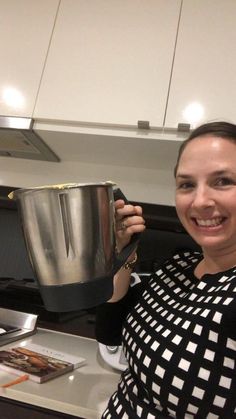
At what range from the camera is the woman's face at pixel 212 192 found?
2.08 ft

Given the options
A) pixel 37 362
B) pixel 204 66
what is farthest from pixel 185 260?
pixel 204 66

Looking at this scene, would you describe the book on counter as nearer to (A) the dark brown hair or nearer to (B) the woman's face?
(B) the woman's face

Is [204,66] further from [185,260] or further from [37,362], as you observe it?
[37,362]

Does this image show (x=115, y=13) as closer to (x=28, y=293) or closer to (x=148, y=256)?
(x=148, y=256)

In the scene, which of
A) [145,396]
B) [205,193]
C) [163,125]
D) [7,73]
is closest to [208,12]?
[163,125]

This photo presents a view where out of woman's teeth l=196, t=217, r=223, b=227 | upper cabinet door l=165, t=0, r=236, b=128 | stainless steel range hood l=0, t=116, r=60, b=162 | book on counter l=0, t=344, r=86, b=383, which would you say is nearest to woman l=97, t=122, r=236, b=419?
woman's teeth l=196, t=217, r=223, b=227

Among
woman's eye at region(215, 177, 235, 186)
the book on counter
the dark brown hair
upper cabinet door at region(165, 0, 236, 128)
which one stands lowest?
the book on counter

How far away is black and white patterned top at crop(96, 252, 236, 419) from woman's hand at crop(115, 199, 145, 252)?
12cm

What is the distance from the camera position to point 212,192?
643mm

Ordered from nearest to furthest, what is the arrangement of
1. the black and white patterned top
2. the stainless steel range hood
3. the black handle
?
the black and white patterned top < the black handle < the stainless steel range hood

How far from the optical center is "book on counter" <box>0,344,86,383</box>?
91 centimetres

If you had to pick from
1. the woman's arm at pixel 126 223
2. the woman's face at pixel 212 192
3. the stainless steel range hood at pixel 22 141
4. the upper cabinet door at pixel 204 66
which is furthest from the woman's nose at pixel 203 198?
the stainless steel range hood at pixel 22 141

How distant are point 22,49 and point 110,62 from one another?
0.31 metres

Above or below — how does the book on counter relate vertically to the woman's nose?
below
